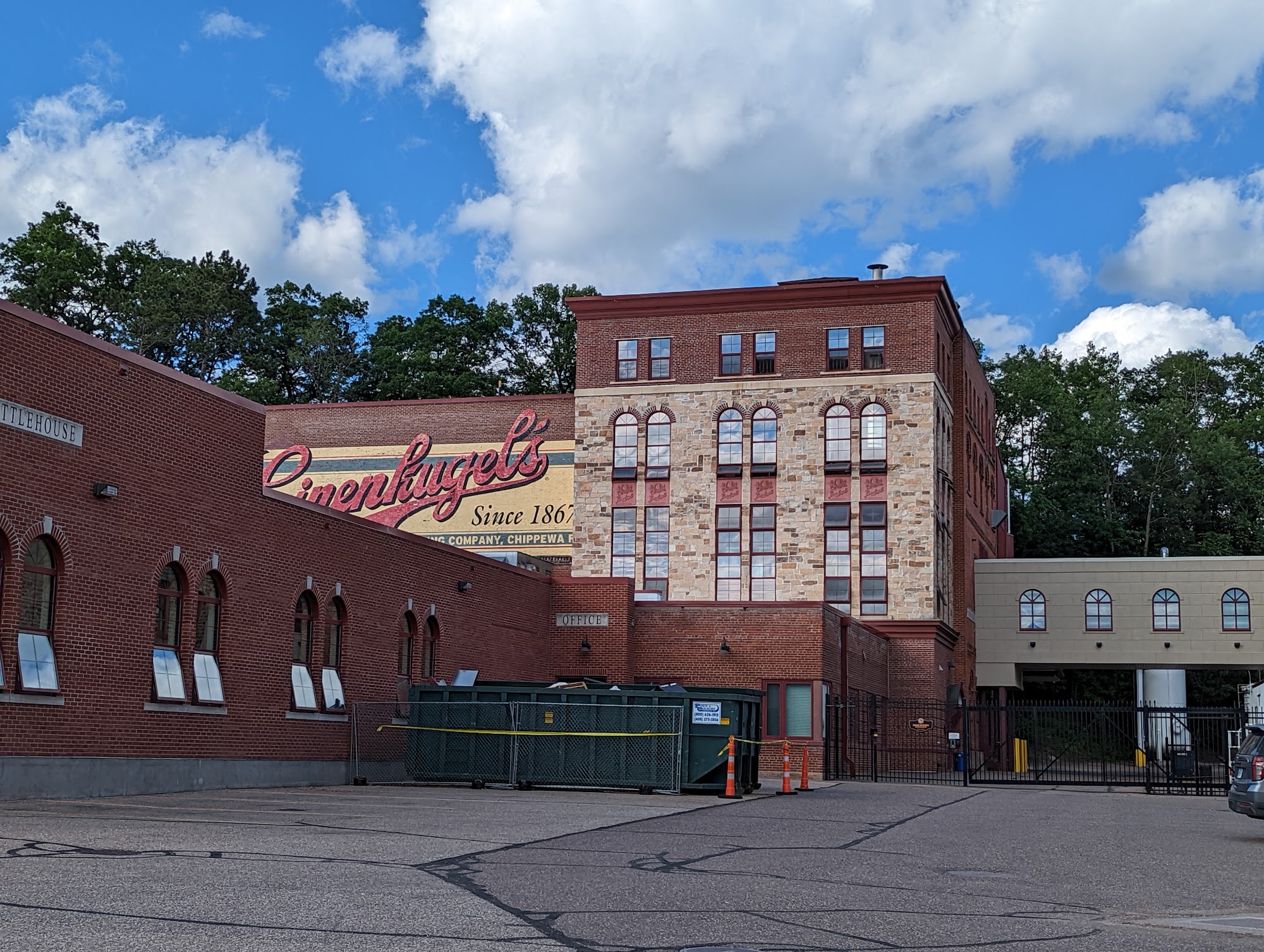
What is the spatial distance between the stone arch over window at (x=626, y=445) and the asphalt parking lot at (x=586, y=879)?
28274mm

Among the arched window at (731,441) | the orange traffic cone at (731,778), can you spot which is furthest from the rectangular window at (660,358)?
the orange traffic cone at (731,778)

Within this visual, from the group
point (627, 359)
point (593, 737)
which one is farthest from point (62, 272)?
point (593, 737)

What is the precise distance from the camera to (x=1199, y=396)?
85.0m

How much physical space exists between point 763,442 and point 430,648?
18550 millimetres

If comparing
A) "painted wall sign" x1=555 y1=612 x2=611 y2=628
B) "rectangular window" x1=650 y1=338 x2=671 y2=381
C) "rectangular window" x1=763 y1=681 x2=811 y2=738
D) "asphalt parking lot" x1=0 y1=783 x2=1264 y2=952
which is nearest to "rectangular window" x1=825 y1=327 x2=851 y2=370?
"rectangular window" x1=650 y1=338 x2=671 y2=381

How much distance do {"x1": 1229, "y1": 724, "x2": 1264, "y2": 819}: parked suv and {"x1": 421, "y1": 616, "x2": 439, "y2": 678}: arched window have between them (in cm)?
1748

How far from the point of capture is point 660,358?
163 ft

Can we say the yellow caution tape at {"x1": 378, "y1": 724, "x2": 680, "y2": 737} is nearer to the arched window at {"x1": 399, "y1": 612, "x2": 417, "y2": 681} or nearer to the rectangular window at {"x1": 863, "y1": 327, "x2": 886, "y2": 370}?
the arched window at {"x1": 399, "y1": 612, "x2": 417, "y2": 681}

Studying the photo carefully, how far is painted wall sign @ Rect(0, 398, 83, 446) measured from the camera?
776 inches

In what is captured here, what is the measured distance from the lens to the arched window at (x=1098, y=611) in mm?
53438

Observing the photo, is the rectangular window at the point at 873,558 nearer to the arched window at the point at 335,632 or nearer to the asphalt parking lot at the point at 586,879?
the arched window at the point at 335,632

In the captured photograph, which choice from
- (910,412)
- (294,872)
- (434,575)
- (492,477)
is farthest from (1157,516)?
(294,872)

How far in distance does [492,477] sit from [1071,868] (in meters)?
39.5

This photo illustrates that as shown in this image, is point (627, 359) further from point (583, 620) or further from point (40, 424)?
point (40, 424)
